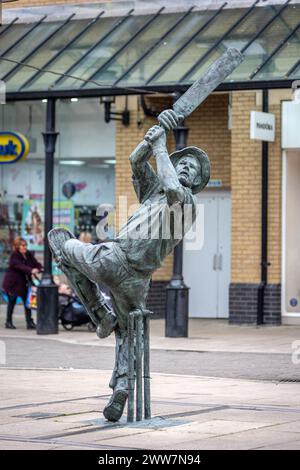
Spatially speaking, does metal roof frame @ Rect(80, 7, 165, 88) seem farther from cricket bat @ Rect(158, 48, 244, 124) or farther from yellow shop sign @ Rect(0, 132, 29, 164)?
cricket bat @ Rect(158, 48, 244, 124)

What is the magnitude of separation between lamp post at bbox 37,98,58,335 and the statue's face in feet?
34.8

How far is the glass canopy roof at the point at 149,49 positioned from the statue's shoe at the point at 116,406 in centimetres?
1014

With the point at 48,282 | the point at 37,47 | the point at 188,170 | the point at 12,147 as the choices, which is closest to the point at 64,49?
the point at 37,47

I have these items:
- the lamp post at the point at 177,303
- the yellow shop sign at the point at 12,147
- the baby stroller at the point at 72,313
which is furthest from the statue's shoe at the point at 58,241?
the yellow shop sign at the point at 12,147

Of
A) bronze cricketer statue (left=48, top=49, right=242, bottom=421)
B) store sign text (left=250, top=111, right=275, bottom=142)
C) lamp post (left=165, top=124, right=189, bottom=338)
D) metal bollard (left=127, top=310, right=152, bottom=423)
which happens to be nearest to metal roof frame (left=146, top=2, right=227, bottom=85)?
lamp post (left=165, top=124, right=189, bottom=338)

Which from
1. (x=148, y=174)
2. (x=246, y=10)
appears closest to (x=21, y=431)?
(x=148, y=174)

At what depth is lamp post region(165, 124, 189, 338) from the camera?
20469 mm

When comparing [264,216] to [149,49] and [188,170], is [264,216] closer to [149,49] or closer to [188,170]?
[149,49]

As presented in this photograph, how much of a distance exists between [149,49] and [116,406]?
41.1ft

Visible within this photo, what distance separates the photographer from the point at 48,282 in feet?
69.9

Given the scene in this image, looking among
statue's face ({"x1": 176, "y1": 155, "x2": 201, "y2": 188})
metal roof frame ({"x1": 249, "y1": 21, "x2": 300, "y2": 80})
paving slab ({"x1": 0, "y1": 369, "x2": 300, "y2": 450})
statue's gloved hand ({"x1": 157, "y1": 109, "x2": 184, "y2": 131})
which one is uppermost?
metal roof frame ({"x1": 249, "y1": 21, "x2": 300, "y2": 80})

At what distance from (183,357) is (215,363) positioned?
1.00m

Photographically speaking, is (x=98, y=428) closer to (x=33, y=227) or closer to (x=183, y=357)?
(x=183, y=357)
